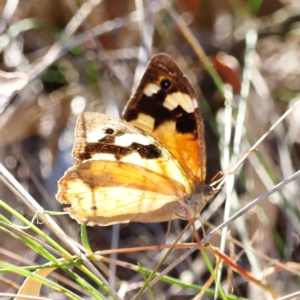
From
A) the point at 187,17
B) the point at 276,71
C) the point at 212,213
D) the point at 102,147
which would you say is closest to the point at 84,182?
the point at 102,147

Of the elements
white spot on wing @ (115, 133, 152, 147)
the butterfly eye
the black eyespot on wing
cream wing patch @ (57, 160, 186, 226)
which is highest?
the butterfly eye

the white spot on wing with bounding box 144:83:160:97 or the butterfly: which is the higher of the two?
the white spot on wing with bounding box 144:83:160:97

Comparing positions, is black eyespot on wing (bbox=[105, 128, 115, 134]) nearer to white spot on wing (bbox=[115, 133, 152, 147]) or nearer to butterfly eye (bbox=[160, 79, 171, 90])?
white spot on wing (bbox=[115, 133, 152, 147])

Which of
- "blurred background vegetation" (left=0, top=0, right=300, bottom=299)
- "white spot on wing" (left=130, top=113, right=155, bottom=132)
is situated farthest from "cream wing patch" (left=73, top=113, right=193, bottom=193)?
"blurred background vegetation" (left=0, top=0, right=300, bottom=299)

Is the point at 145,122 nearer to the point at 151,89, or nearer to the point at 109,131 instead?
the point at 151,89

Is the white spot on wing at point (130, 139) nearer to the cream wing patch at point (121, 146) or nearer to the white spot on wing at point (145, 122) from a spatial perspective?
the cream wing patch at point (121, 146)

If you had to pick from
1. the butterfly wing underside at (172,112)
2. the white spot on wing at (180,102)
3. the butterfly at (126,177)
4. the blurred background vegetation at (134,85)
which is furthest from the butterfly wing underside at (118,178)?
the blurred background vegetation at (134,85)

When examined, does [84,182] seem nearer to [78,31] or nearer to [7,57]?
[7,57]
